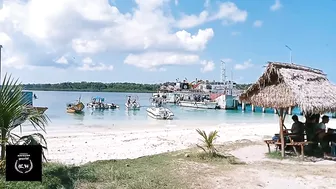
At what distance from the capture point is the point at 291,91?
1079cm

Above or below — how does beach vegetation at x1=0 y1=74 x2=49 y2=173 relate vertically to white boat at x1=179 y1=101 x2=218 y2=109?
above

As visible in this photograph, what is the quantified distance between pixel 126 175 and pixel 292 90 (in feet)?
18.9

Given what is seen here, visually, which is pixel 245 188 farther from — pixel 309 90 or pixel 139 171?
pixel 309 90

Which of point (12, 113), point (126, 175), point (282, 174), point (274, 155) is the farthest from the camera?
point (274, 155)

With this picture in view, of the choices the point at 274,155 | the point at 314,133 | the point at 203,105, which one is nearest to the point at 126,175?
the point at 274,155

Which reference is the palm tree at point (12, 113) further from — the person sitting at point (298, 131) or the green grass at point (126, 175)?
the person sitting at point (298, 131)

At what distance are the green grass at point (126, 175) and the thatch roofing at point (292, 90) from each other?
2.59 meters

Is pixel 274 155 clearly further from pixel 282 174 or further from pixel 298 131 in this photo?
pixel 282 174

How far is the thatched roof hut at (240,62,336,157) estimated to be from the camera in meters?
10.6

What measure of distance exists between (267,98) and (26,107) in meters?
7.62

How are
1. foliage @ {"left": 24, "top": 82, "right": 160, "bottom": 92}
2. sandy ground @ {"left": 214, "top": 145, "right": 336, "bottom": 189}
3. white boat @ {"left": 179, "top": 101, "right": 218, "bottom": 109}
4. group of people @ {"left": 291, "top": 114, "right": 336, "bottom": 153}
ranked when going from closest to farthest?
sandy ground @ {"left": 214, "top": 145, "right": 336, "bottom": 189} → group of people @ {"left": 291, "top": 114, "right": 336, "bottom": 153} → white boat @ {"left": 179, "top": 101, "right": 218, "bottom": 109} → foliage @ {"left": 24, "top": 82, "right": 160, "bottom": 92}

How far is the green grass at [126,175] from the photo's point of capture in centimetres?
690

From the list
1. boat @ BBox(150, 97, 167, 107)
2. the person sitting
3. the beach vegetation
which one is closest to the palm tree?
the beach vegetation

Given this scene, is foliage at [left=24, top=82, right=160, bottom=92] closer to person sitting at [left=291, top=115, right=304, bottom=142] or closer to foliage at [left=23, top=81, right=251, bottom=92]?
foliage at [left=23, top=81, right=251, bottom=92]
